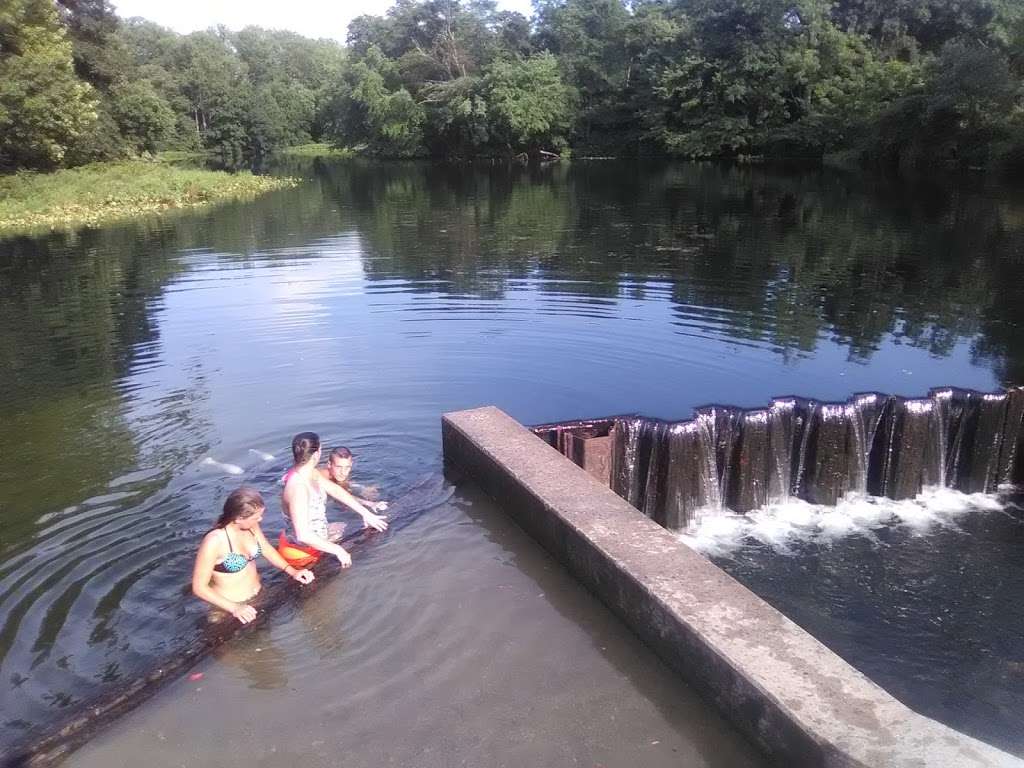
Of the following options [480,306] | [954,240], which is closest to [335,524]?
[480,306]

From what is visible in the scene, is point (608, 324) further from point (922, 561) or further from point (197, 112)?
point (197, 112)

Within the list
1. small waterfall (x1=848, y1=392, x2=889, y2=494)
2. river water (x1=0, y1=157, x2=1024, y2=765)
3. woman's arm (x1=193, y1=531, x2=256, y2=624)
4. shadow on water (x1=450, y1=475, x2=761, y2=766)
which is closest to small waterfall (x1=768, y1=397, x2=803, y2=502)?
small waterfall (x1=848, y1=392, x2=889, y2=494)

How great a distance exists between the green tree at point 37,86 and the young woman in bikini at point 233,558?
33276 mm

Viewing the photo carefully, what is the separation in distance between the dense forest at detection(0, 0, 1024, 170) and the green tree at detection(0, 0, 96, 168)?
77mm

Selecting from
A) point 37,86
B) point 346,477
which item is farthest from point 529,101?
point 346,477

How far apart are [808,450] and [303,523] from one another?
5.22 m

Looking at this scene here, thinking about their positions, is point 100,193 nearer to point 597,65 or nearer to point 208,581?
point 208,581

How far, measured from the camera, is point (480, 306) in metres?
16.3

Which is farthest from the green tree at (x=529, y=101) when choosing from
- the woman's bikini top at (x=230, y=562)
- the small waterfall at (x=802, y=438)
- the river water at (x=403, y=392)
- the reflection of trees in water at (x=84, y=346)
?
the woman's bikini top at (x=230, y=562)

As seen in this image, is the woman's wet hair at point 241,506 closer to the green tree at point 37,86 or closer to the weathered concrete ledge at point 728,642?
the weathered concrete ledge at point 728,642

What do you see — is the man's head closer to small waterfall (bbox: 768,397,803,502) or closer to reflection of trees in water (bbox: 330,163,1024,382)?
small waterfall (bbox: 768,397,803,502)

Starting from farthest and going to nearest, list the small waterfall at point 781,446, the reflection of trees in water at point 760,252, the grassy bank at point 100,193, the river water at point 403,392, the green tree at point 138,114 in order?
the green tree at point 138,114
the grassy bank at point 100,193
the reflection of trees in water at point 760,252
the small waterfall at point 781,446
the river water at point 403,392

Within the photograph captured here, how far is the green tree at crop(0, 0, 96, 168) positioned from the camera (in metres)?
33.0

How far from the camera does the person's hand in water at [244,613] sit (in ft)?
19.5
